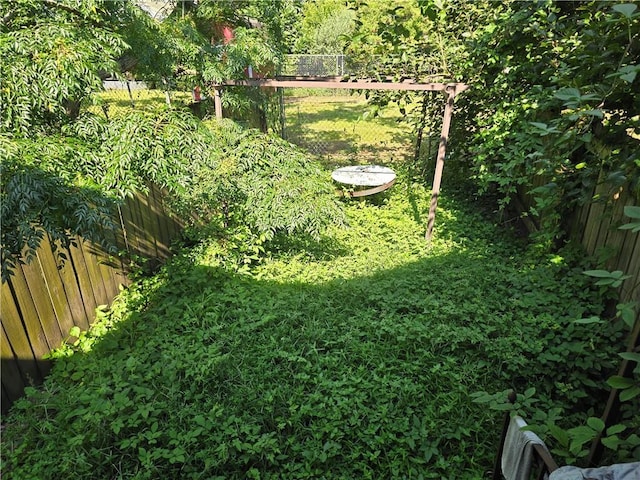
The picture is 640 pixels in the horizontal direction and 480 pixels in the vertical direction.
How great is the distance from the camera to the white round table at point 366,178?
6281 millimetres

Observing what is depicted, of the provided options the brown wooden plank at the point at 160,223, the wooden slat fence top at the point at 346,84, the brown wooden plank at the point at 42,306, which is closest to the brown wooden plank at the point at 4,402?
the brown wooden plank at the point at 42,306

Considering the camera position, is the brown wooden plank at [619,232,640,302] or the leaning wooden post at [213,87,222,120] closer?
the brown wooden plank at [619,232,640,302]

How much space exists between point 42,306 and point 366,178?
465 cm

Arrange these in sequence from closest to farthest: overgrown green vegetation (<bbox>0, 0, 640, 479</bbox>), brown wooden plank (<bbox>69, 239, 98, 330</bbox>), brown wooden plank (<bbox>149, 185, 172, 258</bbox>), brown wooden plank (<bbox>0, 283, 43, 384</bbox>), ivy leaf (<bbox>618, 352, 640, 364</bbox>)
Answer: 1. ivy leaf (<bbox>618, 352, 640, 364</bbox>)
2. overgrown green vegetation (<bbox>0, 0, 640, 479</bbox>)
3. brown wooden plank (<bbox>0, 283, 43, 384</bbox>)
4. brown wooden plank (<bbox>69, 239, 98, 330</bbox>)
5. brown wooden plank (<bbox>149, 185, 172, 258</bbox>)

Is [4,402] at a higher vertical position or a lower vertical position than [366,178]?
lower

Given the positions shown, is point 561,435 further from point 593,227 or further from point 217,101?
point 217,101

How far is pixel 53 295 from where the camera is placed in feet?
10.8

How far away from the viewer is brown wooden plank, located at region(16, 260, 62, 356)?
3.05 m

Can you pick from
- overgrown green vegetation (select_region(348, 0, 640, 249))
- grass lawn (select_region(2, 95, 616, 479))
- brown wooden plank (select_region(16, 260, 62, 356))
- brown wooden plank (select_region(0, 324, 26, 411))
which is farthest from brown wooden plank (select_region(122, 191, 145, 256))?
overgrown green vegetation (select_region(348, 0, 640, 249))

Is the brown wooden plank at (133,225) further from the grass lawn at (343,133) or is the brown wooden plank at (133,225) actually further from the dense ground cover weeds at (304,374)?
the grass lawn at (343,133)

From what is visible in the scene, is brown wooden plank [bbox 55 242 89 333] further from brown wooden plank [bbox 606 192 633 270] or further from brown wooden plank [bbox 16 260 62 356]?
brown wooden plank [bbox 606 192 633 270]

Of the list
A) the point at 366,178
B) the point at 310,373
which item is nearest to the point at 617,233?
the point at 310,373

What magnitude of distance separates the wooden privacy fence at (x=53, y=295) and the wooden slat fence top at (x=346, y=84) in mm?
2134

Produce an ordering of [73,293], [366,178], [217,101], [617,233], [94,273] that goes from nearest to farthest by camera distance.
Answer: [617,233] → [73,293] → [94,273] → [217,101] → [366,178]
